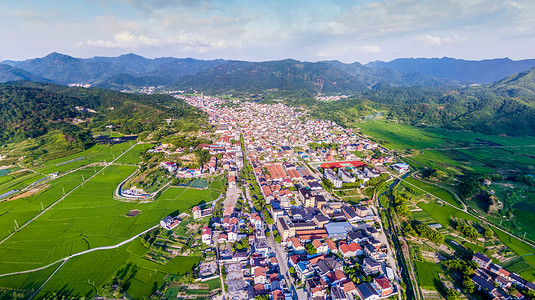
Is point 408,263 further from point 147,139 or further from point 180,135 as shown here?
point 147,139

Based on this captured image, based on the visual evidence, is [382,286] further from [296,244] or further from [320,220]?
[320,220]

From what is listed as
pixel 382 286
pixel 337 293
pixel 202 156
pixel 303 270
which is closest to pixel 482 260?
pixel 382 286

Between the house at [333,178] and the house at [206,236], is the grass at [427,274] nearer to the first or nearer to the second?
the house at [333,178]

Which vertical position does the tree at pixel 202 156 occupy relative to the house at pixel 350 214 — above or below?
above

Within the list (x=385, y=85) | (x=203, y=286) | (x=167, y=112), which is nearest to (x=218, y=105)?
(x=167, y=112)

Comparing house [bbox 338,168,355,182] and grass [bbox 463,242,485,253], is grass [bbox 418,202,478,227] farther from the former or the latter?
house [bbox 338,168,355,182]

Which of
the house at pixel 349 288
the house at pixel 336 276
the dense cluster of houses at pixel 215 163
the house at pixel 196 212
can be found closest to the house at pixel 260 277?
the house at pixel 336 276
